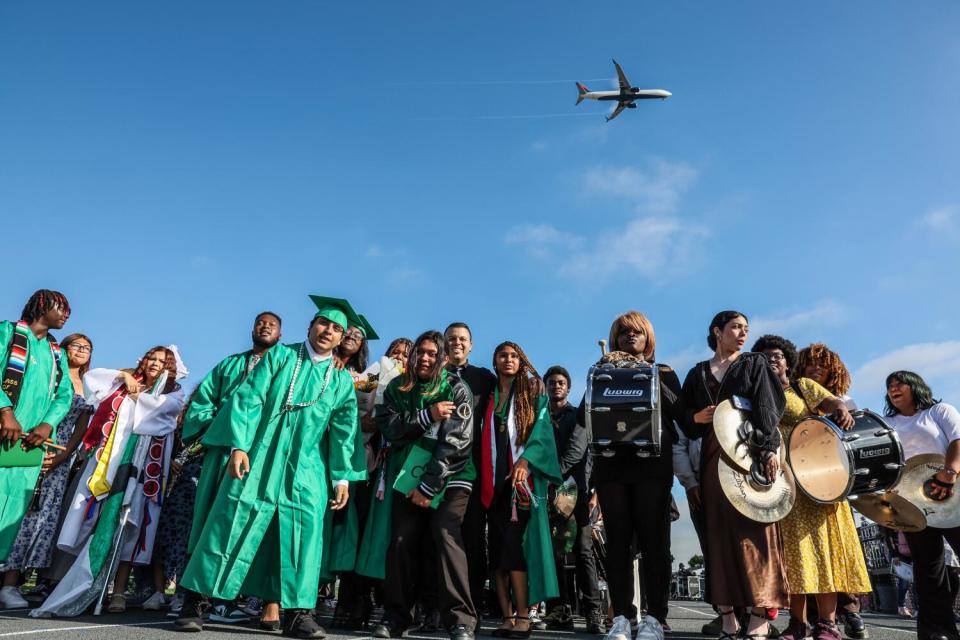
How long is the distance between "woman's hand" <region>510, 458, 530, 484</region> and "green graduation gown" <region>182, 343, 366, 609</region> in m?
1.12

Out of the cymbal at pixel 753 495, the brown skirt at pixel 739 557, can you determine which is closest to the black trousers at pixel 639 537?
the brown skirt at pixel 739 557

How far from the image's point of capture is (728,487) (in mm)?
4457

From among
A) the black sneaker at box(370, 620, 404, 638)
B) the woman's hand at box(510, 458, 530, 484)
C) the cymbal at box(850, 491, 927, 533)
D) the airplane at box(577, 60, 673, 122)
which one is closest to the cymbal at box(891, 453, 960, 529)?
the cymbal at box(850, 491, 927, 533)

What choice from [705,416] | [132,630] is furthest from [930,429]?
[132,630]

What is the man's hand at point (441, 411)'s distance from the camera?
512 centimetres

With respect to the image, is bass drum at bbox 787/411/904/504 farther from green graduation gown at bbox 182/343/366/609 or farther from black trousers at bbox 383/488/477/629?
green graduation gown at bbox 182/343/366/609

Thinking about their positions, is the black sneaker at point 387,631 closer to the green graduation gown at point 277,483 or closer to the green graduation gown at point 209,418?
the green graduation gown at point 277,483

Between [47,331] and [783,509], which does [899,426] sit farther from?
[47,331]

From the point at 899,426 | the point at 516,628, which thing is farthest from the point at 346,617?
the point at 899,426

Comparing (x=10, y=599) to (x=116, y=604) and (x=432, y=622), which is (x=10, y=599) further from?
(x=432, y=622)

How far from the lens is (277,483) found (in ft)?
15.9

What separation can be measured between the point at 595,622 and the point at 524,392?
2316mm

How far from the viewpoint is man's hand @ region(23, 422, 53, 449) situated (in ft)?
19.7

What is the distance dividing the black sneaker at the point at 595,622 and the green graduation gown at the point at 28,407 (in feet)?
16.1
